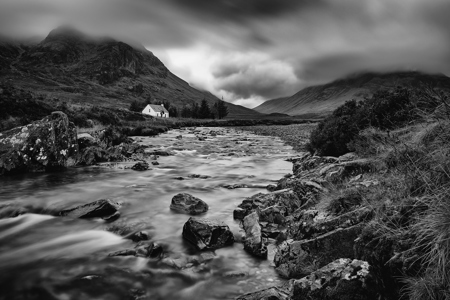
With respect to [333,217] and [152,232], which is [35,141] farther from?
[333,217]

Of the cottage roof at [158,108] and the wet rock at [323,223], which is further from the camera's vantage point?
the cottage roof at [158,108]

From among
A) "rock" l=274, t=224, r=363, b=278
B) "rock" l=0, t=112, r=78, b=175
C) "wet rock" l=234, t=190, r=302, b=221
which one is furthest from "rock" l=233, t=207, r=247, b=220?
"rock" l=0, t=112, r=78, b=175

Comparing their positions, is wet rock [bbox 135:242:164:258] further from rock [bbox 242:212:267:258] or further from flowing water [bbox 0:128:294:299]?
rock [bbox 242:212:267:258]

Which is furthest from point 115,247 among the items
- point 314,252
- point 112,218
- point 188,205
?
point 314,252

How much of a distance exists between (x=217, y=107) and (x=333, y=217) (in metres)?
140

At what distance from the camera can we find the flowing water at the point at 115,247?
632 cm

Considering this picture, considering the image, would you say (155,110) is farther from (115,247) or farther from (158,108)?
(115,247)

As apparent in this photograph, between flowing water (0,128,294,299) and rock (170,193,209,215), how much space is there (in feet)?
1.09

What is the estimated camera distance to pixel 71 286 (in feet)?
20.9

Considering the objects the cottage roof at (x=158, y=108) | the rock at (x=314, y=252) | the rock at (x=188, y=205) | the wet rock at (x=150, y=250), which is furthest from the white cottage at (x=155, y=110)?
the rock at (x=314, y=252)

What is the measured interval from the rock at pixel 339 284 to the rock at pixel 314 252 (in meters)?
0.74

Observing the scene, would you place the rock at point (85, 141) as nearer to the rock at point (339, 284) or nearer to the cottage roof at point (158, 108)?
the rock at point (339, 284)

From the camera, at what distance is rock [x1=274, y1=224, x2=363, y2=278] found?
5.41 m

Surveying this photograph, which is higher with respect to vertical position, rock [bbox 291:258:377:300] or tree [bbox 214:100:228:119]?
tree [bbox 214:100:228:119]
